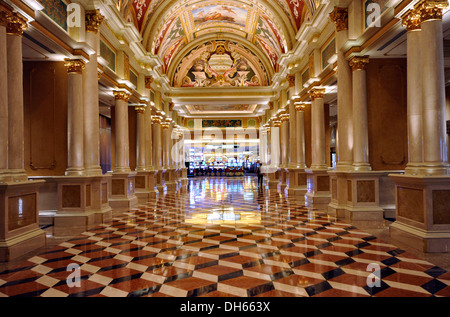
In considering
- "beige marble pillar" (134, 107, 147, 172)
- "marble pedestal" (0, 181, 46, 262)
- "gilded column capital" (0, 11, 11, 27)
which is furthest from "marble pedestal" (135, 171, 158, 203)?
"gilded column capital" (0, 11, 11, 27)

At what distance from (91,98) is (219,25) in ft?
39.0

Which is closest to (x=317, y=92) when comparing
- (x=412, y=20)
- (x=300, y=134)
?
(x=300, y=134)

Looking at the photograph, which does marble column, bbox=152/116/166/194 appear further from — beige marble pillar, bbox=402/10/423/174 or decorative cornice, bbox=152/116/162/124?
beige marble pillar, bbox=402/10/423/174

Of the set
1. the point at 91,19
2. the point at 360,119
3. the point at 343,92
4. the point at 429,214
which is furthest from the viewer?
the point at 343,92

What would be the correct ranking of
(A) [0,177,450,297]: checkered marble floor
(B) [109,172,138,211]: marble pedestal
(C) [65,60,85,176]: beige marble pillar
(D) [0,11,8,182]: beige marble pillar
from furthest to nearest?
1. (B) [109,172,138,211]: marble pedestal
2. (C) [65,60,85,176]: beige marble pillar
3. (D) [0,11,8,182]: beige marble pillar
4. (A) [0,177,450,297]: checkered marble floor

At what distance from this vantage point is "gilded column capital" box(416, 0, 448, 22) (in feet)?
15.4

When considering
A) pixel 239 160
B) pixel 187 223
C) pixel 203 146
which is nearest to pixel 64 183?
pixel 187 223

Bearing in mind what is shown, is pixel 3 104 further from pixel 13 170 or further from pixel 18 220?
pixel 18 220

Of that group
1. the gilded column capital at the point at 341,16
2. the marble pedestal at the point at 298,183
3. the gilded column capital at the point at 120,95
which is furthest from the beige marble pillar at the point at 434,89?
the gilded column capital at the point at 120,95

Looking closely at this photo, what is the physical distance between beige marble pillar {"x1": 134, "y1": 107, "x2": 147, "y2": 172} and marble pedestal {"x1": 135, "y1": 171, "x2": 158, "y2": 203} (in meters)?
0.26

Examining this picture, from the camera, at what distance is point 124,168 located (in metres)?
10.4

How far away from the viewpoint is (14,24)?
496cm

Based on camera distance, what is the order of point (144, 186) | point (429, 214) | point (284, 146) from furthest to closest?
point (284, 146)
point (144, 186)
point (429, 214)

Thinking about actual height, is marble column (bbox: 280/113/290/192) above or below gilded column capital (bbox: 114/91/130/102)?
below
